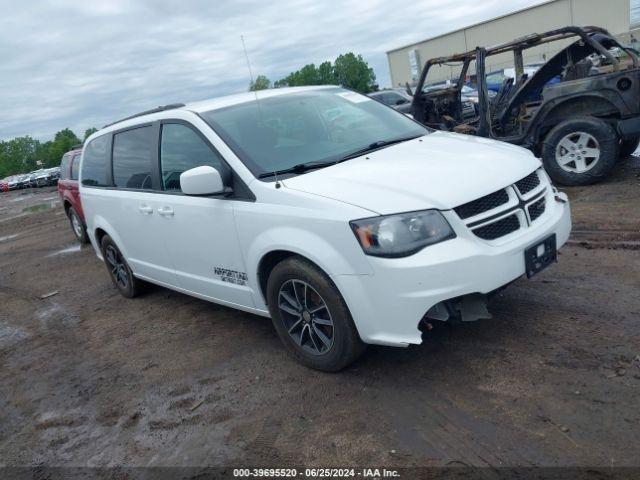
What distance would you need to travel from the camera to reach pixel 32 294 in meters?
7.63

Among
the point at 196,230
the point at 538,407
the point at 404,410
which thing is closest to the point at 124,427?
the point at 196,230

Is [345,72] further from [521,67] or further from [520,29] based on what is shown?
[521,67]

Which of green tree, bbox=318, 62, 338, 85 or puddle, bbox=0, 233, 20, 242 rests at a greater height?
green tree, bbox=318, 62, 338, 85

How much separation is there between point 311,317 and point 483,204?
1.29 meters

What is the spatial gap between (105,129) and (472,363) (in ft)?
15.3

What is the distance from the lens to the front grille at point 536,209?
3.58 metres

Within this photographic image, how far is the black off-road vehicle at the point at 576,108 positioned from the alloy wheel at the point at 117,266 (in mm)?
4579

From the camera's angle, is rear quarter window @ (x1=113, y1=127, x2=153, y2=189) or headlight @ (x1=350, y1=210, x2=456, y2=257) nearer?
headlight @ (x1=350, y1=210, x2=456, y2=257)

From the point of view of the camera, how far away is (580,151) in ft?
24.7

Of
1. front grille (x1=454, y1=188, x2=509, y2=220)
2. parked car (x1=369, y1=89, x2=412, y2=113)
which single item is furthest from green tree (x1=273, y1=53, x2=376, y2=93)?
front grille (x1=454, y1=188, x2=509, y2=220)

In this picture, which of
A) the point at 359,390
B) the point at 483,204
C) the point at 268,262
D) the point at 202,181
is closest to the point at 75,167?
the point at 202,181

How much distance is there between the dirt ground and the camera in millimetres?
2846

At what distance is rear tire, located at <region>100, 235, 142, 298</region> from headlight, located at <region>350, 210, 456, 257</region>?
3.64 meters

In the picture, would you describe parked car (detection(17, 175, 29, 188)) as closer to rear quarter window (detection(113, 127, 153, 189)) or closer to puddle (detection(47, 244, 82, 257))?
puddle (detection(47, 244, 82, 257))
